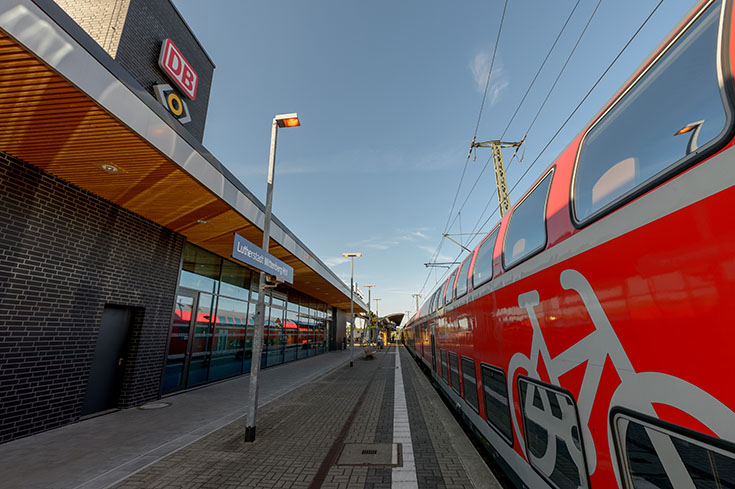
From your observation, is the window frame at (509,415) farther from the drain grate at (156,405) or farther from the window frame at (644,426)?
the drain grate at (156,405)

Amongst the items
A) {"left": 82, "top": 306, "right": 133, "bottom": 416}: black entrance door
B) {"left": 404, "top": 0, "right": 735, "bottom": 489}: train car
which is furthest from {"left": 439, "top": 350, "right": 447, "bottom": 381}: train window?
{"left": 82, "top": 306, "right": 133, "bottom": 416}: black entrance door

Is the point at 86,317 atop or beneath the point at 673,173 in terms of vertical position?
beneath

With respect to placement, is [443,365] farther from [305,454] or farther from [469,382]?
[305,454]

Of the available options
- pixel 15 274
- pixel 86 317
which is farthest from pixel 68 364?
pixel 15 274

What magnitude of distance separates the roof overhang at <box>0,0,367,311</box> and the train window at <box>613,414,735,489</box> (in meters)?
5.76

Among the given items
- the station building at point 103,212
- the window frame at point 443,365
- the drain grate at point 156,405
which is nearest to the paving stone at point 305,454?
the window frame at point 443,365

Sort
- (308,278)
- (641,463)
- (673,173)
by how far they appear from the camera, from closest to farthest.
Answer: (673,173) < (641,463) < (308,278)

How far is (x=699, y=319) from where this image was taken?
1374mm

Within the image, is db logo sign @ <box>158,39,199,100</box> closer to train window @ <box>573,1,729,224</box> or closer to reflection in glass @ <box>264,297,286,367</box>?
reflection in glass @ <box>264,297,286,367</box>

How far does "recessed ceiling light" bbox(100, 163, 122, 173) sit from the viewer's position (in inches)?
202

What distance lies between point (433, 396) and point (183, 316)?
25.2ft

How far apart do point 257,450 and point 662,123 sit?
6.04 meters

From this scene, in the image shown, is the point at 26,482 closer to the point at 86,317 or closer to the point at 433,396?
the point at 86,317

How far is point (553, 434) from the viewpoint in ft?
8.48
